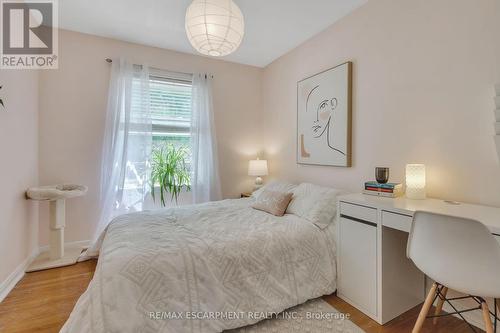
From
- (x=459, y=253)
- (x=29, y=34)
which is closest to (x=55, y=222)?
(x=29, y=34)

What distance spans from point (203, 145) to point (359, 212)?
2380 mm

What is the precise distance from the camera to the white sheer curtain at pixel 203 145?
11.2 ft

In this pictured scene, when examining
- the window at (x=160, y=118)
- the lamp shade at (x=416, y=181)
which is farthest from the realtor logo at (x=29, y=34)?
the lamp shade at (x=416, y=181)

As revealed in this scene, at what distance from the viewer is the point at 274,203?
7.93 ft

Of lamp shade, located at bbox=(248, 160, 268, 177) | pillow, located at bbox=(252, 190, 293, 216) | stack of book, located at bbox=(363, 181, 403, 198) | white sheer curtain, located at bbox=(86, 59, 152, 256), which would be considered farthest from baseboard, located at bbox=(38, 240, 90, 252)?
stack of book, located at bbox=(363, 181, 403, 198)

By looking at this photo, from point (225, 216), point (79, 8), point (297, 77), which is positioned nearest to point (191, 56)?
point (79, 8)

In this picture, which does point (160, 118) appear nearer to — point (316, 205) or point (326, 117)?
point (326, 117)

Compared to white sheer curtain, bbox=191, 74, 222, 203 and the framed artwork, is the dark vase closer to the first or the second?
the framed artwork

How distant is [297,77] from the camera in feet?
10.5

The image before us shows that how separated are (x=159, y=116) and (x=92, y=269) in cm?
201

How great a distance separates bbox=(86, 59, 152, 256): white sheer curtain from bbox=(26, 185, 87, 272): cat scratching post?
13.3 inches

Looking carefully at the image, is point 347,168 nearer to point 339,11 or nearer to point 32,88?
point 339,11

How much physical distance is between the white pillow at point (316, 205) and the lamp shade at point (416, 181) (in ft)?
2.01

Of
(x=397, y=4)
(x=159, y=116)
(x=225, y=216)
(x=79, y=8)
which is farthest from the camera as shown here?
(x=159, y=116)
